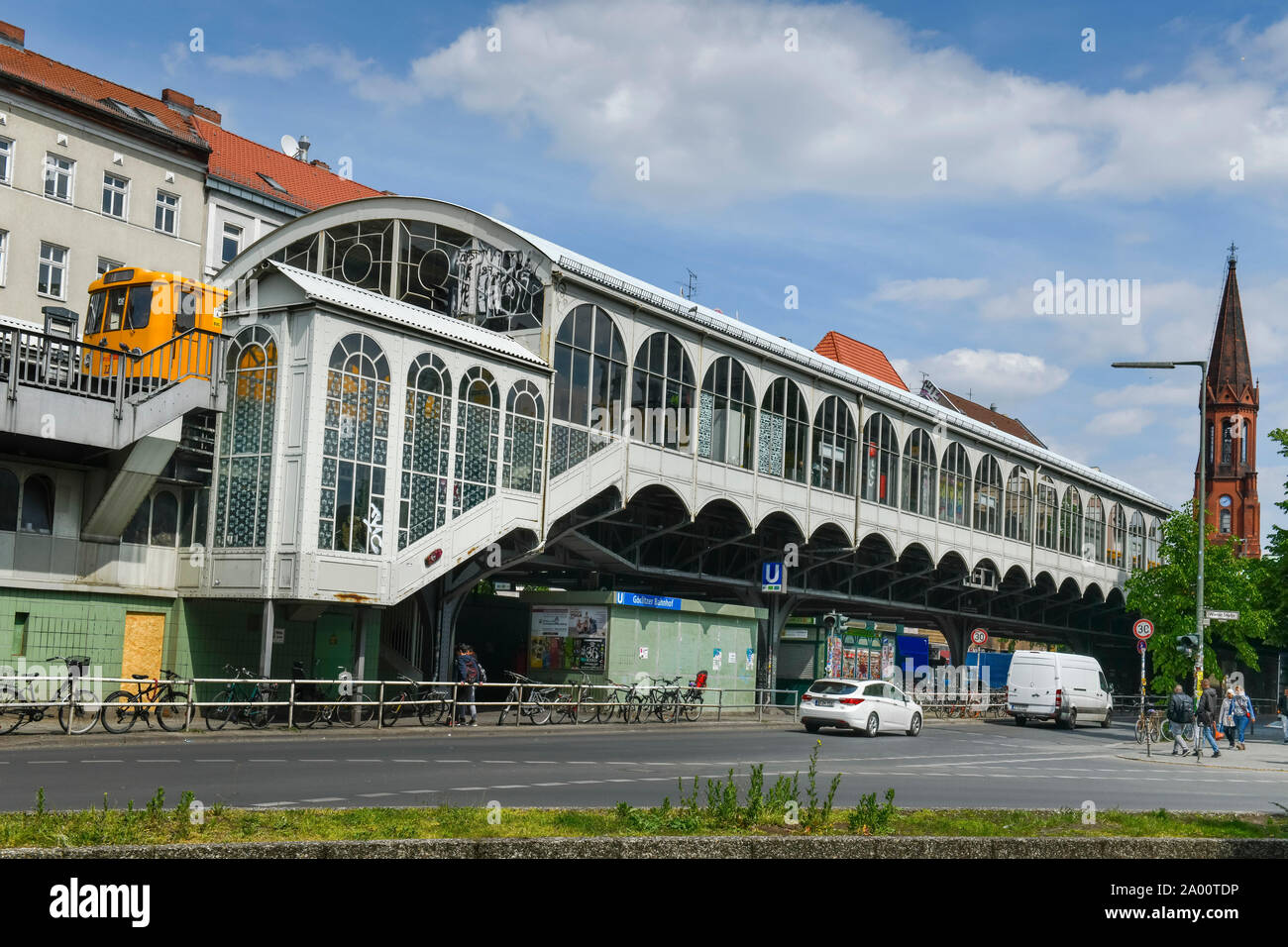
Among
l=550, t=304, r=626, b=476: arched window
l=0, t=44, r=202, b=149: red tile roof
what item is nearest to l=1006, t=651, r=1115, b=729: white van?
l=550, t=304, r=626, b=476: arched window

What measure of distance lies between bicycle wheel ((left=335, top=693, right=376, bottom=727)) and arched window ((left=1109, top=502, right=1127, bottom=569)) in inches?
2098

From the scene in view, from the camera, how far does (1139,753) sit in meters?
32.4

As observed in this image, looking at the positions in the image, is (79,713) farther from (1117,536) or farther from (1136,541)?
(1136,541)

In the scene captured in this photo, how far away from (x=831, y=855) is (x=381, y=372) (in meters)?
22.3

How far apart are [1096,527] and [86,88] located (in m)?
51.5

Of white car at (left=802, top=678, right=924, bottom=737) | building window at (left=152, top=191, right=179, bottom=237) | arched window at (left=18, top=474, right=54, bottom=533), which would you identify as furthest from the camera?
building window at (left=152, top=191, right=179, bottom=237)

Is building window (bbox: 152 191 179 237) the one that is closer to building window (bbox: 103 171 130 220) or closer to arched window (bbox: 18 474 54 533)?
building window (bbox: 103 171 130 220)

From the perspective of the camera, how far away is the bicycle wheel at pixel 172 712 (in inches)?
952

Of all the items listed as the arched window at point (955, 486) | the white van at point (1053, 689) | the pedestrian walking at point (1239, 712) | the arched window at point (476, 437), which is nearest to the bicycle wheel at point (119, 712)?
the arched window at point (476, 437)

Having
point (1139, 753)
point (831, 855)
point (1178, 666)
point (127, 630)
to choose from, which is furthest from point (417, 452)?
point (1178, 666)

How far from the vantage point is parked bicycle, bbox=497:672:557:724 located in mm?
31031

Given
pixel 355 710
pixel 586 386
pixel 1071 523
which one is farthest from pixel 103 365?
pixel 1071 523

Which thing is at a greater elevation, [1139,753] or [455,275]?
[455,275]
